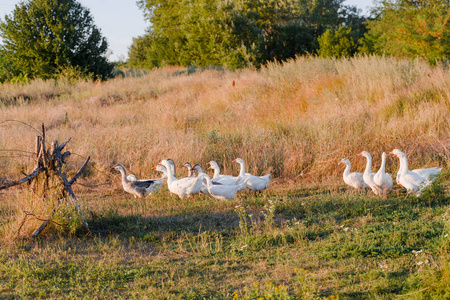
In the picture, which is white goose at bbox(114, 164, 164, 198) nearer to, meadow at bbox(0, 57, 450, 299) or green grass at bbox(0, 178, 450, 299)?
meadow at bbox(0, 57, 450, 299)

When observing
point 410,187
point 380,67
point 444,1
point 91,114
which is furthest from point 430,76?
point 444,1

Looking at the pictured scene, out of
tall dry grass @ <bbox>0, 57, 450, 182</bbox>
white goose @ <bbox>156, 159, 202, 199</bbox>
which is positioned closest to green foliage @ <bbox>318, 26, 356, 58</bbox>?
tall dry grass @ <bbox>0, 57, 450, 182</bbox>

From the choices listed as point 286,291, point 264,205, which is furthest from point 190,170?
point 286,291

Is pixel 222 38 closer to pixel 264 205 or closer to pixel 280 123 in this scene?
pixel 280 123

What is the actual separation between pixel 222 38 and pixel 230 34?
0.77 m

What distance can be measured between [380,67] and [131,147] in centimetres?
810

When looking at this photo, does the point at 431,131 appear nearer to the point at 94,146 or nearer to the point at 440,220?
the point at 440,220

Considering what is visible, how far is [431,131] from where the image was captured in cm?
1052

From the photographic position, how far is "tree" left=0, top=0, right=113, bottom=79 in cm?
2395

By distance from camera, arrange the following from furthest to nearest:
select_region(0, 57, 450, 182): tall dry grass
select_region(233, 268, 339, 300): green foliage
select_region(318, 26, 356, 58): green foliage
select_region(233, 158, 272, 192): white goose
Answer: select_region(318, 26, 356, 58): green foliage < select_region(0, 57, 450, 182): tall dry grass < select_region(233, 158, 272, 192): white goose < select_region(233, 268, 339, 300): green foliage

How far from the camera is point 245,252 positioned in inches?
213

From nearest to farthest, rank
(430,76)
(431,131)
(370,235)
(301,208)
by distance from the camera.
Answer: (370,235)
(301,208)
(431,131)
(430,76)

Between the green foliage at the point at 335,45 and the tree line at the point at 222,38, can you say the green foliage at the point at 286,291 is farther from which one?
the green foliage at the point at 335,45

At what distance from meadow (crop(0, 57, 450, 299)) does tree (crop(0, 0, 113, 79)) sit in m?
7.56
